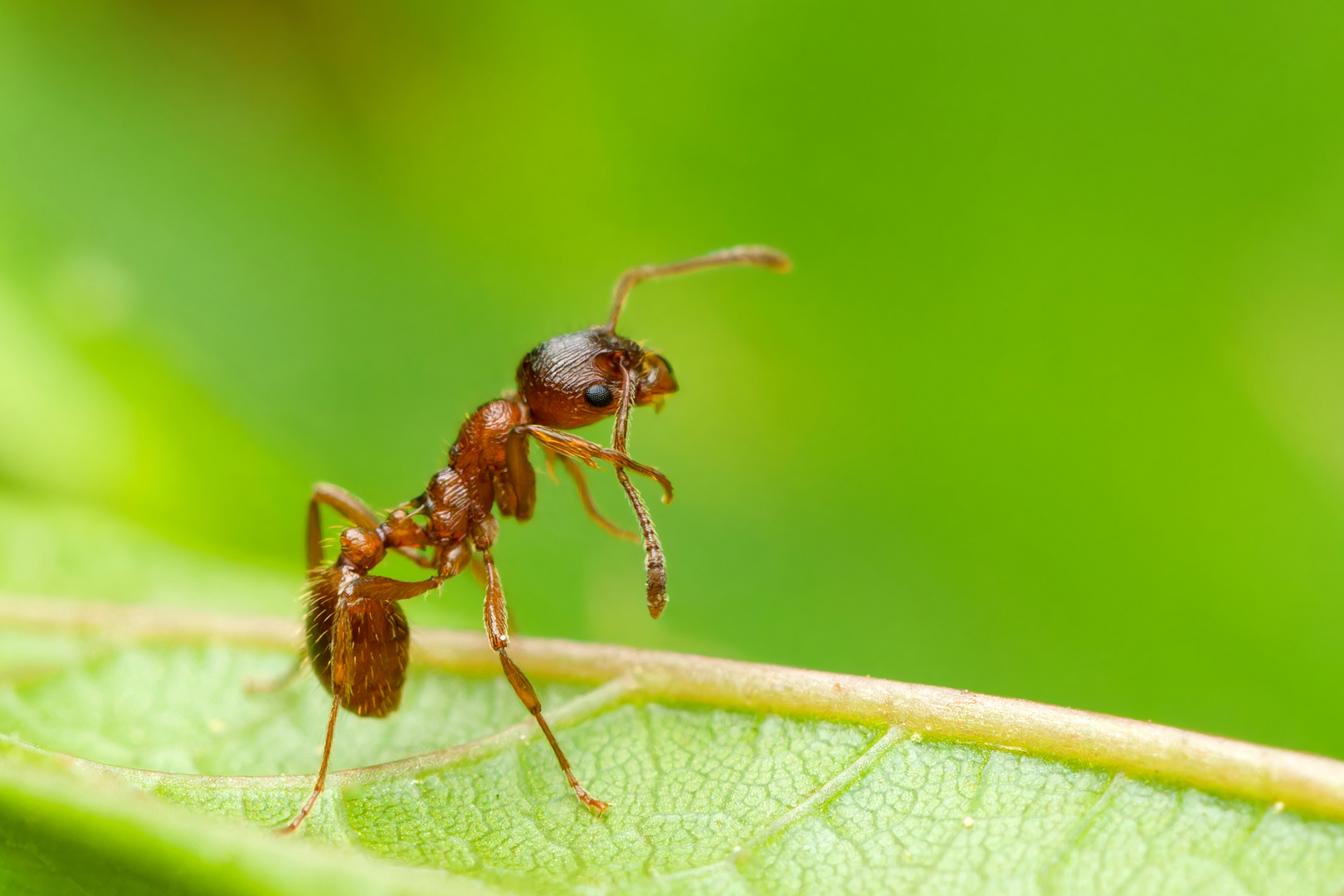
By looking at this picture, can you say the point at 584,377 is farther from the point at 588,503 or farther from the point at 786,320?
the point at 786,320

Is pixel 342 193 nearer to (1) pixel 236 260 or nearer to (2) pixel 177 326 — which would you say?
(1) pixel 236 260

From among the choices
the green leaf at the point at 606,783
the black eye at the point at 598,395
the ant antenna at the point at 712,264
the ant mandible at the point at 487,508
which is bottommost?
the green leaf at the point at 606,783

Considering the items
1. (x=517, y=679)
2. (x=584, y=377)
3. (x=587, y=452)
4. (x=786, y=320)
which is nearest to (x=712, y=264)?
(x=584, y=377)

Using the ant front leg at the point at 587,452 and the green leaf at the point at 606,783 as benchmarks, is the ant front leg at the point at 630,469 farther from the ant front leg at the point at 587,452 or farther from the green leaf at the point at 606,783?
the green leaf at the point at 606,783

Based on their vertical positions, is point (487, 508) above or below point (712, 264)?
below

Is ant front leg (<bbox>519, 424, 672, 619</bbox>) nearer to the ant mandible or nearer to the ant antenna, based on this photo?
the ant mandible

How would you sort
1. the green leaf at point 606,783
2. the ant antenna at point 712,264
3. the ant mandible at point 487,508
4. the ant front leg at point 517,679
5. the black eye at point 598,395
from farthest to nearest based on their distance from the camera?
the ant antenna at point 712,264, the black eye at point 598,395, the ant mandible at point 487,508, the ant front leg at point 517,679, the green leaf at point 606,783

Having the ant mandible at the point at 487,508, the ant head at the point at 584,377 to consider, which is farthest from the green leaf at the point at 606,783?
the ant head at the point at 584,377

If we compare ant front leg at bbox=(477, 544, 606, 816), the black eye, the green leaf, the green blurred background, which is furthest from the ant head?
the green blurred background
